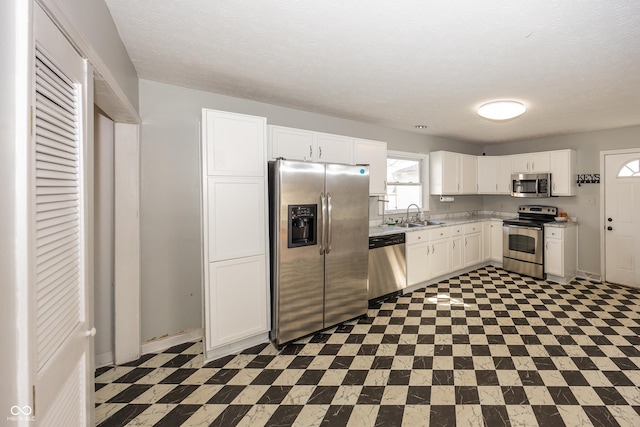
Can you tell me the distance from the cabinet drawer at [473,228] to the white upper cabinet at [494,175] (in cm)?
79

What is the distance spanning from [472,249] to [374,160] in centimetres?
270

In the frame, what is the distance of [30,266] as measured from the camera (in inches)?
33.5

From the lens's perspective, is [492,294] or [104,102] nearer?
[104,102]

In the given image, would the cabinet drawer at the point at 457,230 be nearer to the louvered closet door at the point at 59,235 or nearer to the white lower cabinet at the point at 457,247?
the white lower cabinet at the point at 457,247

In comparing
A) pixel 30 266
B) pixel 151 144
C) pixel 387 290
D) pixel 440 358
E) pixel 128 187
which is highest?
pixel 151 144

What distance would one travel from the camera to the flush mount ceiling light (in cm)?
304

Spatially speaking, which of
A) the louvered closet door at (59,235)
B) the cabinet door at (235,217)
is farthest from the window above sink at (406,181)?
the louvered closet door at (59,235)

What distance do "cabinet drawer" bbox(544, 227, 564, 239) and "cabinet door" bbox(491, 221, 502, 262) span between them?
735 mm

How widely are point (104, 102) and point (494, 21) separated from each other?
8.23 ft

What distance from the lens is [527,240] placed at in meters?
4.88

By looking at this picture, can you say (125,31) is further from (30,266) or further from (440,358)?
(440,358)

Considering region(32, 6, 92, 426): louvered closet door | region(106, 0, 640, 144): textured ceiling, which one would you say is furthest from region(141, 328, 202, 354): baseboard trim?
region(106, 0, 640, 144): textured ceiling

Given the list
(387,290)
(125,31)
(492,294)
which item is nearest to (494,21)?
(125,31)

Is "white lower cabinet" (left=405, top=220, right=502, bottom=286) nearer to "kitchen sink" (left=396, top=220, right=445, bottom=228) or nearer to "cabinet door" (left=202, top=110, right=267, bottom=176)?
"kitchen sink" (left=396, top=220, right=445, bottom=228)
